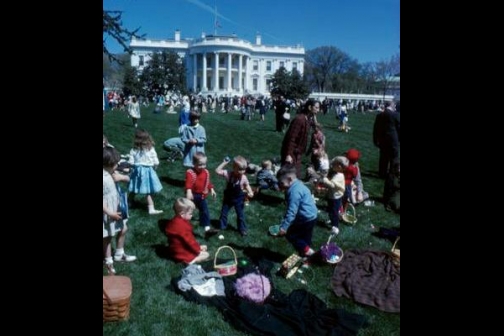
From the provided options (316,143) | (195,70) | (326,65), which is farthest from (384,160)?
(195,70)

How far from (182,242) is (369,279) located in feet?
7.47

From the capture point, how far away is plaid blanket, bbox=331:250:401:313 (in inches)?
194

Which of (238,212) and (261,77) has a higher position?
(261,77)

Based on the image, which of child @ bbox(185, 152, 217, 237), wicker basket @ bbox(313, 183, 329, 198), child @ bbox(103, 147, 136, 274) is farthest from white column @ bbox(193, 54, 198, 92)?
child @ bbox(103, 147, 136, 274)

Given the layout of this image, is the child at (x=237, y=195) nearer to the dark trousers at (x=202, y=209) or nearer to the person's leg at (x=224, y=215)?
the person's leg at (x=224, y=215)

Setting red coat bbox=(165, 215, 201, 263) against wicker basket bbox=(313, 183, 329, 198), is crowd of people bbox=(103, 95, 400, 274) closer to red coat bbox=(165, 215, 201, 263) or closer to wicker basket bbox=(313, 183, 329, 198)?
red coat bbox=(165, 215, 201, 263)

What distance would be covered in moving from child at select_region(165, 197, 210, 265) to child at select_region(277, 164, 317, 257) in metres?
1.15

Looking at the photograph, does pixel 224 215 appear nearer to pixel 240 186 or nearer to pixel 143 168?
pixel 240 186

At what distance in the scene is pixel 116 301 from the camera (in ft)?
13.8

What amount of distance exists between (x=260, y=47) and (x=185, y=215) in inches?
3904
